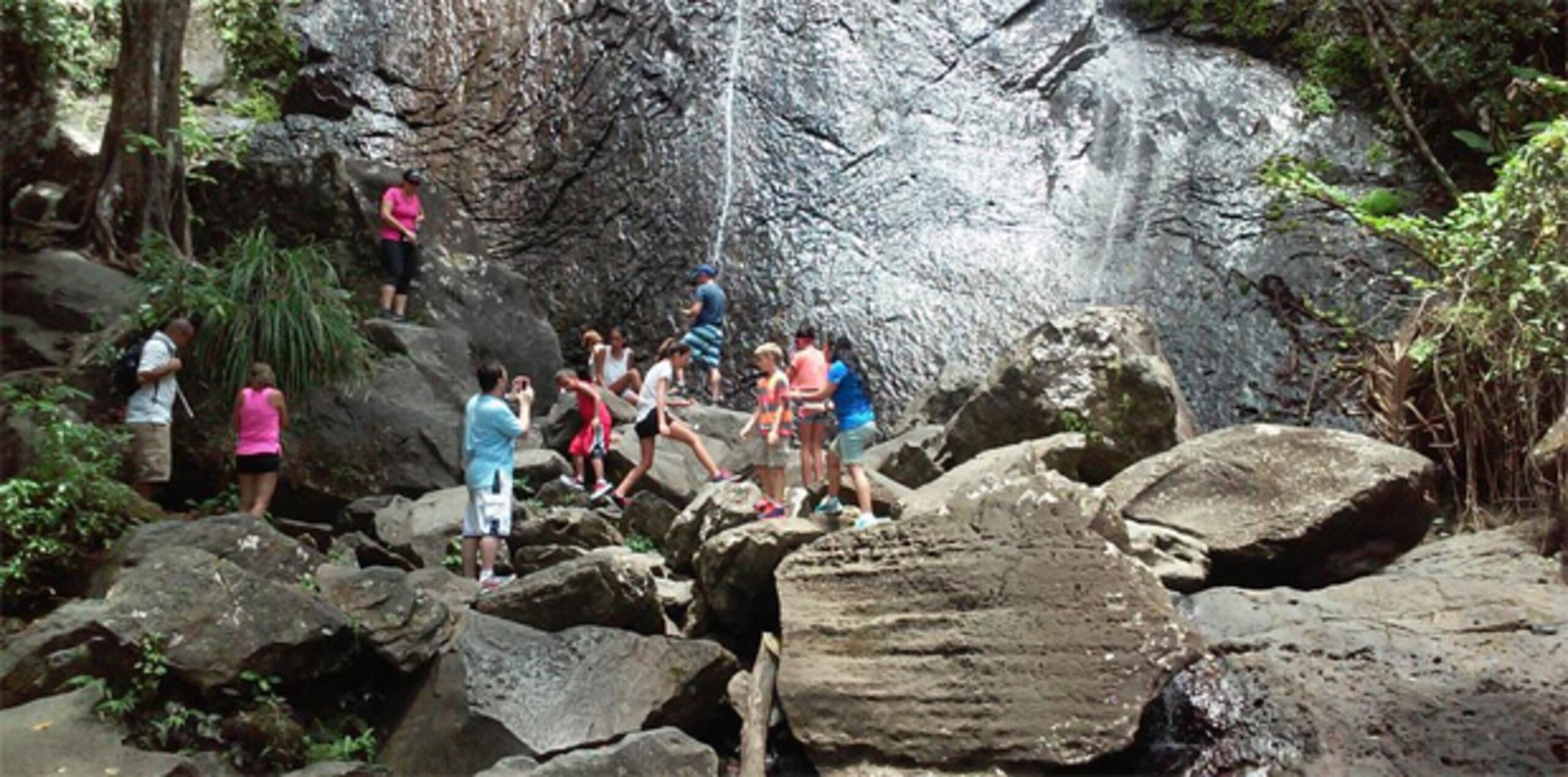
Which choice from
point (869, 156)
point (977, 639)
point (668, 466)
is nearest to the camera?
point (977, 639)

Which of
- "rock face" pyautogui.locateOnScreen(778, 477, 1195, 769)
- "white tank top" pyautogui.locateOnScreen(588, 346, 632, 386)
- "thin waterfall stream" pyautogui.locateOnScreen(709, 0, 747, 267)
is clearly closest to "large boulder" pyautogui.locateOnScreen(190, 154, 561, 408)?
"white tank top" pyautogui.locateOnScreen(588, 346, 632, 386)

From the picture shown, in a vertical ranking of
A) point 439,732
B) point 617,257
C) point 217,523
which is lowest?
point 439,732

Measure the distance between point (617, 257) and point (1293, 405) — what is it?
657 centimetres

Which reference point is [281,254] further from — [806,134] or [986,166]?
[986,166]

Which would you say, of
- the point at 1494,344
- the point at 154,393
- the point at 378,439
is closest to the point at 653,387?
the point at 378,439

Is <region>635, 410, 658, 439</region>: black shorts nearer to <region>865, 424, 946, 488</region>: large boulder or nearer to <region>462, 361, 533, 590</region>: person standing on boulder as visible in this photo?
<region>865, 424, 946, 488</region>: large boulder

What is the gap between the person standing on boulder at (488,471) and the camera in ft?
26.7

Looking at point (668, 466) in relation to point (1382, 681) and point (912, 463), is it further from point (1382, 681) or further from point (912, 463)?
point (1382, 681)

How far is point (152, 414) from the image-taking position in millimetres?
8828

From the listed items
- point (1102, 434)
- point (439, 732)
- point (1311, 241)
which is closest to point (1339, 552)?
point (1102, 434)

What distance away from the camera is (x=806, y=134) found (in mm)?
14680

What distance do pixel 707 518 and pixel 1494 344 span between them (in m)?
4.62

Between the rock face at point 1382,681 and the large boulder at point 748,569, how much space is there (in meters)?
2.07

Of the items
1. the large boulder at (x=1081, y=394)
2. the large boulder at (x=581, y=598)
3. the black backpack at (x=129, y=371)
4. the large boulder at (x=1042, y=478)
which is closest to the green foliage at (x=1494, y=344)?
the large boulder at (x=1081, y=394)
